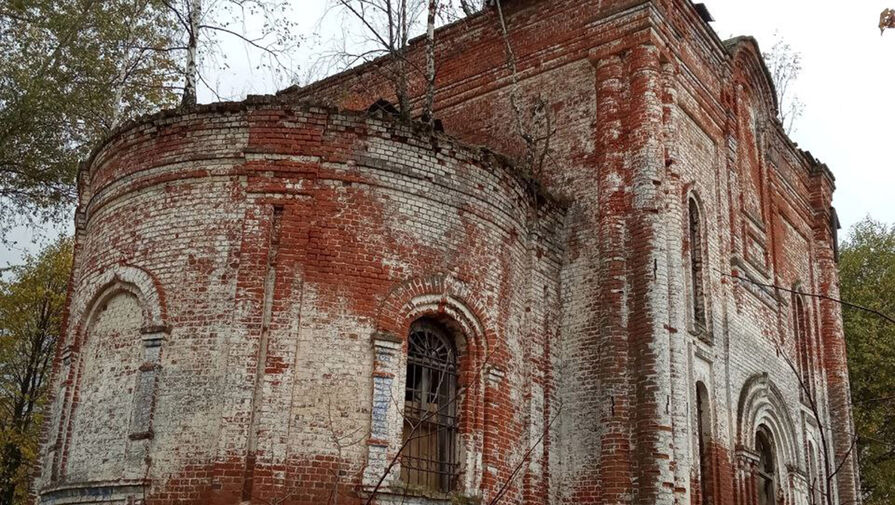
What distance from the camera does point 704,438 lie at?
11758 millimetres

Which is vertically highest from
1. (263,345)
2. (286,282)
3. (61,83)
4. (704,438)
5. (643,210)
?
(61,83)

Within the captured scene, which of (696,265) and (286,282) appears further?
(696,265)

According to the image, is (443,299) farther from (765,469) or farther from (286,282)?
(765,469)

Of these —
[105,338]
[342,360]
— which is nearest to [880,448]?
[342,360]

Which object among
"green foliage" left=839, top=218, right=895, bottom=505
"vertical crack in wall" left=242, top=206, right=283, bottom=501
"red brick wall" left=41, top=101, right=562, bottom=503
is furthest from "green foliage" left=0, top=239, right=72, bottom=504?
"green foliage" left=839, top=218, right=895, bottom=505

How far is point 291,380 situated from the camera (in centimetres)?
892

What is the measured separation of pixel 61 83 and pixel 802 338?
580 inches

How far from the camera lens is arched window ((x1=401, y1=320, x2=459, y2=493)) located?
9.51 metres

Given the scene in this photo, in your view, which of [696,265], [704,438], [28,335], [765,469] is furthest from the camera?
[28,335]

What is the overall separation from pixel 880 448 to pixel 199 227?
19.3m

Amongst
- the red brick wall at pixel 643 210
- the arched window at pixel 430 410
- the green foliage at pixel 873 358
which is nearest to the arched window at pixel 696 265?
the red brick wall at pixel 643 210

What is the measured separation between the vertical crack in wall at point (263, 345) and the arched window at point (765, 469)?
8307mm

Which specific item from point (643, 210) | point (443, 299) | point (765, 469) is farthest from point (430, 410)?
point (765, 469)

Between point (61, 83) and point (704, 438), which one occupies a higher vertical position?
point (61, 83)
